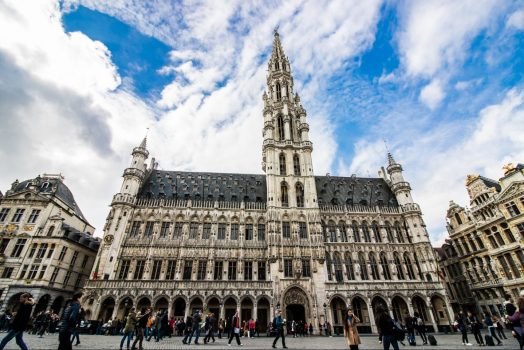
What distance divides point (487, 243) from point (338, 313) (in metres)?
22.1

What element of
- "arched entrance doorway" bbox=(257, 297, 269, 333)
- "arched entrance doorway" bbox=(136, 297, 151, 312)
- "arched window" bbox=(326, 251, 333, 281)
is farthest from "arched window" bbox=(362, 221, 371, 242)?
"arched entrance doorway" bbox=(136, 297, 151, 312)

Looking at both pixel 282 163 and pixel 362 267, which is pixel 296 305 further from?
pixel 282 163

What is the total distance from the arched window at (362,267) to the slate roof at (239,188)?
870 centimetres

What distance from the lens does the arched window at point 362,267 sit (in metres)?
34.3

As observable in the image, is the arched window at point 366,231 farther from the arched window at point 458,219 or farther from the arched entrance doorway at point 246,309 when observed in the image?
the arched entrance doorway at point 246,309

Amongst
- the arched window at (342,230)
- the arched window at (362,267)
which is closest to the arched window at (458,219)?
the arched window at (362,267)

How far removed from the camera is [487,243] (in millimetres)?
34344

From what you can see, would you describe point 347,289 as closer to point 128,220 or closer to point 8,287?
point 128,220

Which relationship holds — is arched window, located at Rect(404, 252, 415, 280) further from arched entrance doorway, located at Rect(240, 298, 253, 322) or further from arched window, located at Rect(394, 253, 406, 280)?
arched entrance doorway, located at Rect(240, 298, 253, 322)

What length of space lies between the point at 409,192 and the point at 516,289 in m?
16.4

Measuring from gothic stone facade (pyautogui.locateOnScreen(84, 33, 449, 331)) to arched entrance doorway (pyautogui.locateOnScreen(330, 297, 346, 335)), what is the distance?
4.8 inches

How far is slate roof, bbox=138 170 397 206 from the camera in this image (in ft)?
129

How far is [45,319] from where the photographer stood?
19438 millimetres

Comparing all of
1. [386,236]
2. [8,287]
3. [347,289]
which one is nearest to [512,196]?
[386,236]
